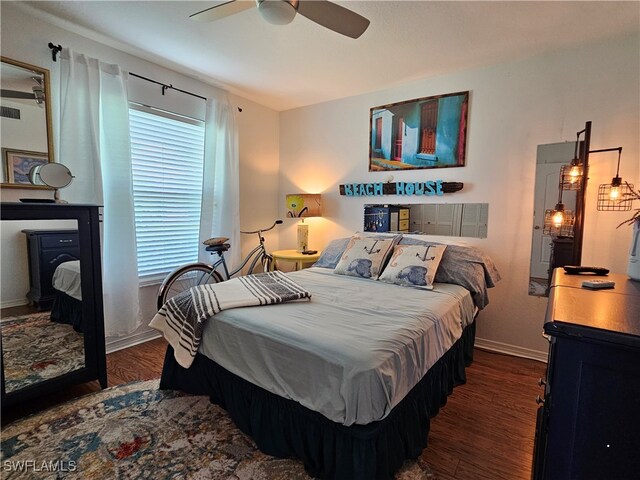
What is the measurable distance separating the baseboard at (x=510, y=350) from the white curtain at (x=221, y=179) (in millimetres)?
2645

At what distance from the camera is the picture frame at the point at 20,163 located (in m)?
2.11

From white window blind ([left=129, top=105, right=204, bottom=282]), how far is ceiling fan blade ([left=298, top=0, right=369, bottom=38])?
1945 millimetres

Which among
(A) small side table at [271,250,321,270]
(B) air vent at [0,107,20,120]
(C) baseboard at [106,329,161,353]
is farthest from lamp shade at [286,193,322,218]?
(B) air vent at [0,107,20,120]

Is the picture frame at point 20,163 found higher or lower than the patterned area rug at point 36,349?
higher

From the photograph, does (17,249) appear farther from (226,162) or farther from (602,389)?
(602,389)

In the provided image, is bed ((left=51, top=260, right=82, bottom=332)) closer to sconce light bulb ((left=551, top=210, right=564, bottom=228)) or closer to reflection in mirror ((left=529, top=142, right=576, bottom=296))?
sconce light bulb ((left=551, top=210, right=564, bottom=228))

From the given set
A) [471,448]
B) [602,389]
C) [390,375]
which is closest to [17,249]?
[390,375]

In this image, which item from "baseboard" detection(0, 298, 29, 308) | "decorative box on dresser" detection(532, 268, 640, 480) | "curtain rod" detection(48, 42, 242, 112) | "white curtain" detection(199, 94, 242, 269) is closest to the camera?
"decorative box on dresser" detection(532, 268, 640, 480)

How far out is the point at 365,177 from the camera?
353 cm

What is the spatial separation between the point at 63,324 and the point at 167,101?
2.14 m

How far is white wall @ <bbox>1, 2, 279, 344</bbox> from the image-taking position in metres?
2.17

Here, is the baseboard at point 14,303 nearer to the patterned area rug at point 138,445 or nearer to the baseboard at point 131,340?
the patterned area rug at point 138,445

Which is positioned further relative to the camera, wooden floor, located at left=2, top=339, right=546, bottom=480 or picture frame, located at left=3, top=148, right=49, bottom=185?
picture frame, located at left=3, top=148, right=49, bottom=185

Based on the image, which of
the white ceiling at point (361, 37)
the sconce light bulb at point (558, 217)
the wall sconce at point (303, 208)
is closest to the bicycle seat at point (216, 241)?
the wall sconce at point (303, 208)
